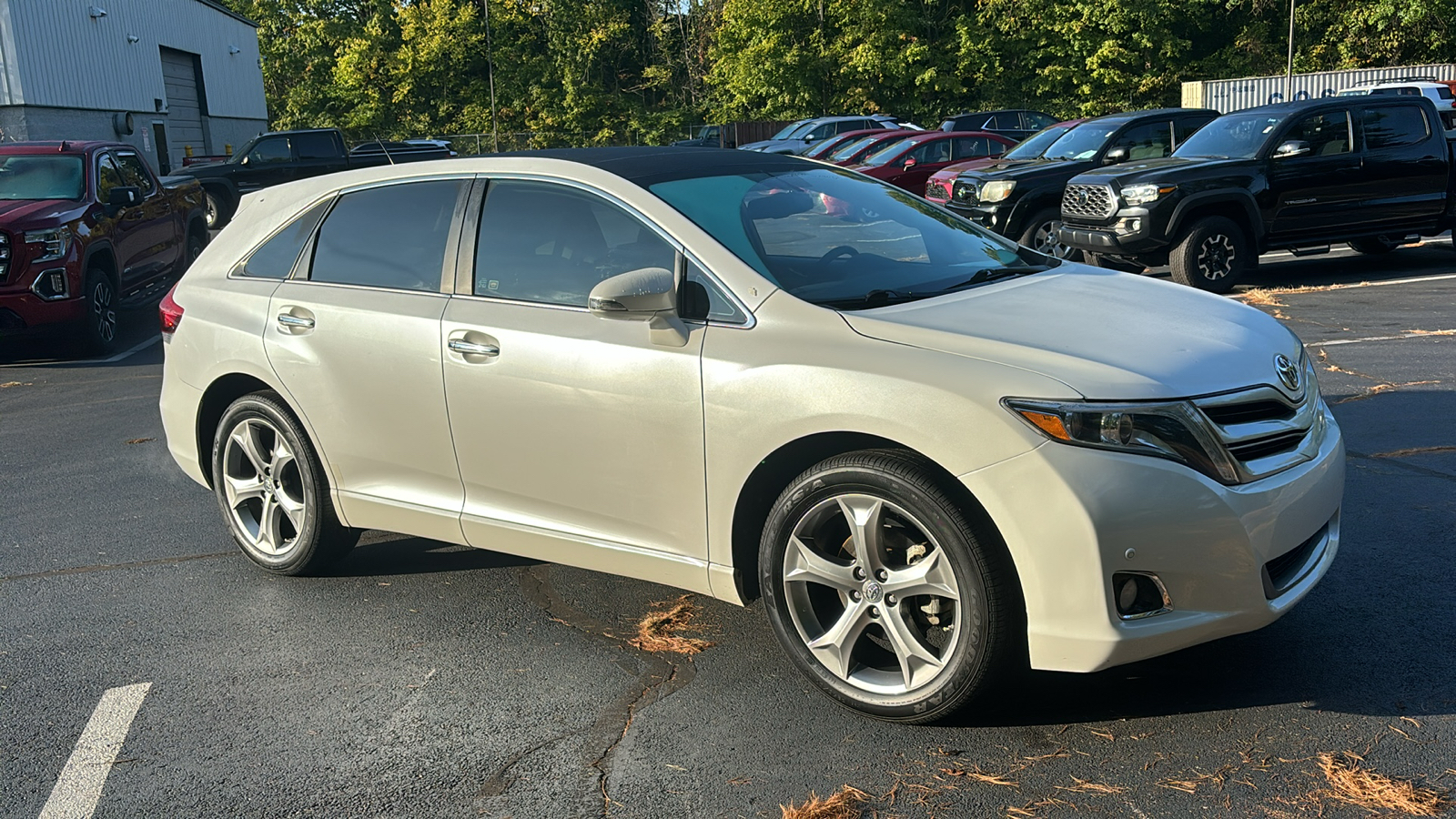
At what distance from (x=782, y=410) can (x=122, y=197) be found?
10103 millimetres

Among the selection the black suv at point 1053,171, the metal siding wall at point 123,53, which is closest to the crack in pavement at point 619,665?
the black suv at point 1053,171

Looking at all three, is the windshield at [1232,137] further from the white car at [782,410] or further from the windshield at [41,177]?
the windshield at [41,177]

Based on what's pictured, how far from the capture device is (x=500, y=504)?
4250mm

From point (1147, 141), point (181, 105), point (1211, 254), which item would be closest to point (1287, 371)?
point (1211, 254)

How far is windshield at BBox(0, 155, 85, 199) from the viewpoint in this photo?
1127cm

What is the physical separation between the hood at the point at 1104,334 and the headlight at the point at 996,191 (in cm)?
958

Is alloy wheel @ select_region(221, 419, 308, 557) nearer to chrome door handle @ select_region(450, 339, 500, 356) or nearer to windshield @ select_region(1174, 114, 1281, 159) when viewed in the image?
chrome door handle @ select_region(450, 339, 500, 356)

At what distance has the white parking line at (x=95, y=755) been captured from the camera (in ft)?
10.7

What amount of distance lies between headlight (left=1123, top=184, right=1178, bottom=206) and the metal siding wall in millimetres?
24623

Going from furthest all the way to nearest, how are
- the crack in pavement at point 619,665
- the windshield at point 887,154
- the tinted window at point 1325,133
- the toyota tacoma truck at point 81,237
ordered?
the windshield at point 887,154 < the tinted window at point 1325,133 < the toyota tacoma truck at point 81,237 < the crack in pavement at point 619,665

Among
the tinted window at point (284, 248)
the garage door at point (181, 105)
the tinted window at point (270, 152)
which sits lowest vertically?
the tinted window at point (284, 248)

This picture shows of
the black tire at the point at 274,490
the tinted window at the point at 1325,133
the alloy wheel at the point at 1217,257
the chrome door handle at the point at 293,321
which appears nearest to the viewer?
the chrome door handle at the point at 293,321

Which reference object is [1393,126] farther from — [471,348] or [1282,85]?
[1282,85]

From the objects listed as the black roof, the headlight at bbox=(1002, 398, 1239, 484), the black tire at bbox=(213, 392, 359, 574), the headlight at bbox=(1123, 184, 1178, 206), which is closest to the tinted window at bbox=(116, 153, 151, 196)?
the black tire at bbox=(213, 392, 359, 574)
